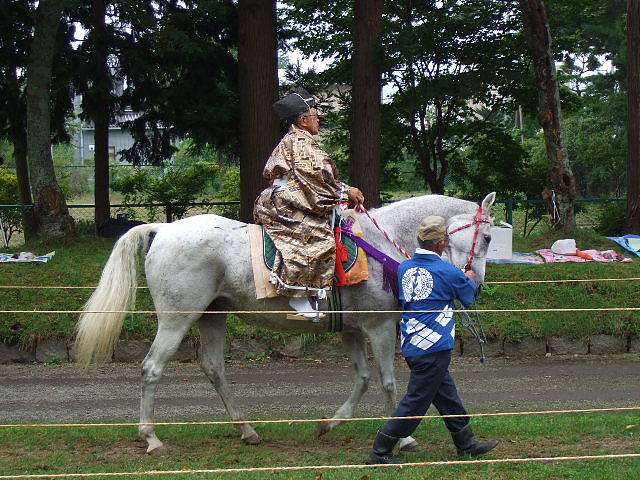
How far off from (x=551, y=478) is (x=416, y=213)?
2426 mm

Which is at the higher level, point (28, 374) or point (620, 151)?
point (620, 151)

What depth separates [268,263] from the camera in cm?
670

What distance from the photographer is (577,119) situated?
35.3 m

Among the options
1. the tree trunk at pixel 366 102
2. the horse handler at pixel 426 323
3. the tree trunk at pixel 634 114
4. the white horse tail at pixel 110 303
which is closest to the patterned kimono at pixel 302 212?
the horse handler at pixel 426 323

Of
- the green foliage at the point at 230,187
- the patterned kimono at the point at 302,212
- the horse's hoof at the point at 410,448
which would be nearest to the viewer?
the horse's hoof at the point at 410,448

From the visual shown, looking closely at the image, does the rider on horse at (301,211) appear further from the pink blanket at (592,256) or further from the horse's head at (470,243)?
the pink blanket at (592,256)

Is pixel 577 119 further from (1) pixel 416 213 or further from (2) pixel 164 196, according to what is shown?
(1) pixel 416 213

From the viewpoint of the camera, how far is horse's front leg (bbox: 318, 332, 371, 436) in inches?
277

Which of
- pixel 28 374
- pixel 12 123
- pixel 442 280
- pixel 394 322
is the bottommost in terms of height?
pixel 28 374

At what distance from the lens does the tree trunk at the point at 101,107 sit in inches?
640

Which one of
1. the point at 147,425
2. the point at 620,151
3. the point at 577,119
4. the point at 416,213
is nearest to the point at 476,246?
the point at 416,213

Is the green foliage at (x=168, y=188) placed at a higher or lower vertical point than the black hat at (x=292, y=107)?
lower

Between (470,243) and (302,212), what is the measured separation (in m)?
1.40

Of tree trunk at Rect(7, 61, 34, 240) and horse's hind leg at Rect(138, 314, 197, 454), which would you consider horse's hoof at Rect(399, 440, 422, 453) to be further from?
tree trunk at Rect(7, 61, 34, 240)
